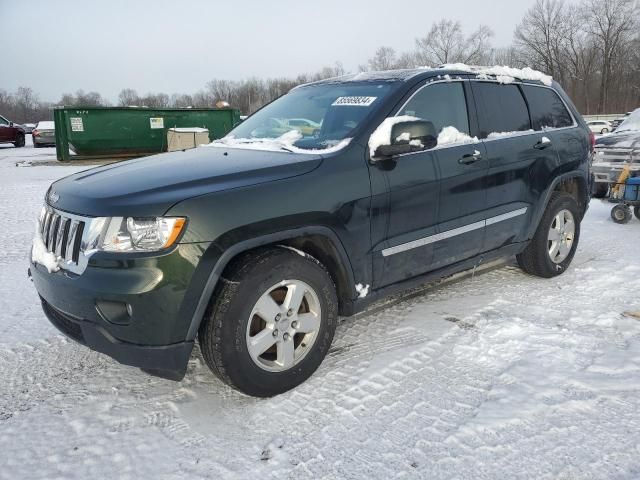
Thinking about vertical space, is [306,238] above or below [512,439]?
above

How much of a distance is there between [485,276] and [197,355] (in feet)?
9.18

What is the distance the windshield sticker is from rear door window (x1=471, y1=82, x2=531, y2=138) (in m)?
1.00

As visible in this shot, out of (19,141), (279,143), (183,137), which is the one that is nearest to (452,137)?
(279,143)

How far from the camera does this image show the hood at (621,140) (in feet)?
26.9

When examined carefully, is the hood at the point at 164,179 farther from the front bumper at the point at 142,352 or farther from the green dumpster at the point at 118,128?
the green dumpster at the point at 118,128

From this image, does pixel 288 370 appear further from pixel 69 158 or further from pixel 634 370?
pixel 69 158

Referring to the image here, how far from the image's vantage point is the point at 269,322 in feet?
8.85

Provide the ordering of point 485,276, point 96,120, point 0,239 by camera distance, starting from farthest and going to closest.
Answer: point 96,120, point 0,239, point 485,276

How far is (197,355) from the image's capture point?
10.9 ft

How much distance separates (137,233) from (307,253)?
0.96m

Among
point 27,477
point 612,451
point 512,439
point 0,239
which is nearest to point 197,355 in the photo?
point 27,477

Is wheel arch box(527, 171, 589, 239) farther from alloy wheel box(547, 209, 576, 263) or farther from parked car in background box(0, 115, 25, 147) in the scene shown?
parked car in background box(0, 115, 25, 147)

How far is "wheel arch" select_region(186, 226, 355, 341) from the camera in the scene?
246cm

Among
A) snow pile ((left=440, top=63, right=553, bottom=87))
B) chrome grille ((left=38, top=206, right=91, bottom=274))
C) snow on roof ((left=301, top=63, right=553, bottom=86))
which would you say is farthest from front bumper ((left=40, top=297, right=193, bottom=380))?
snow pile ((left=440, top=63, right=553, bottom=87))
